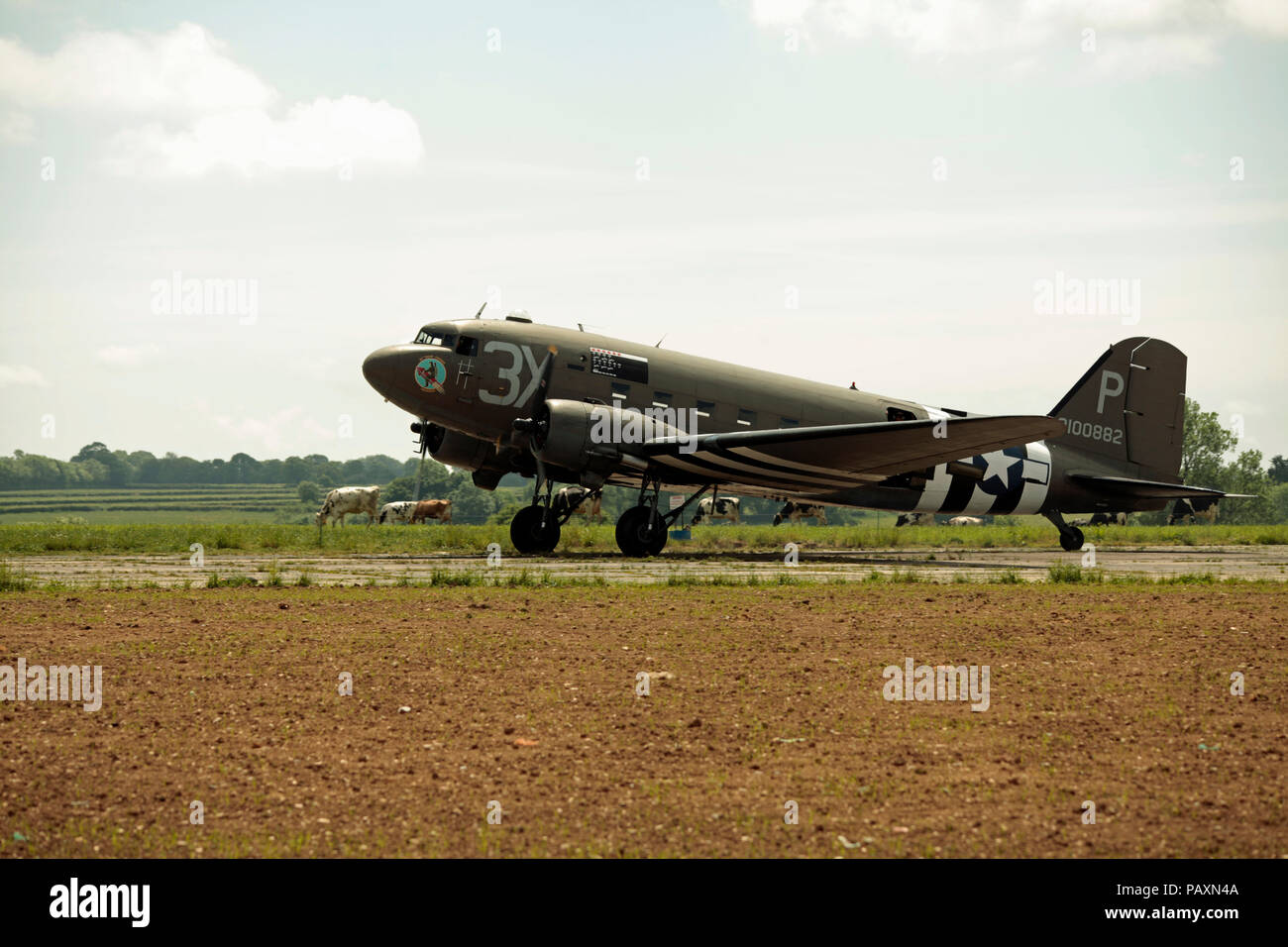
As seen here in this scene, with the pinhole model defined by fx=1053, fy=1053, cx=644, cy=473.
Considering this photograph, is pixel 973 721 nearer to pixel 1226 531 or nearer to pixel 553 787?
→ pixel 553 787

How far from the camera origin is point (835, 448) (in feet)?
79.4

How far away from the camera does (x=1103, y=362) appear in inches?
1243

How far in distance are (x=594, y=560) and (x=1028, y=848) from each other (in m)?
17.7

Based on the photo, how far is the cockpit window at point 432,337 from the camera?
23950mm

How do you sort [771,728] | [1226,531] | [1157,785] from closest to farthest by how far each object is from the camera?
[1157,785] → [771,728] → [1226,531]

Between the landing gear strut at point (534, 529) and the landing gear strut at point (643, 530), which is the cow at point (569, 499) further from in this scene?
the landing gear strut at point (643, 530)

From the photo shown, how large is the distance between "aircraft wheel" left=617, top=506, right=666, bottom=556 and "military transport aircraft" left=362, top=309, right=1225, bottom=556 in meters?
0.03

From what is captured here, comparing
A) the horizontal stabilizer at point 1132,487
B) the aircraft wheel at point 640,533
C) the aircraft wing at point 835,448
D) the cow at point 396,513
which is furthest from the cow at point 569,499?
the cow at point 396,513

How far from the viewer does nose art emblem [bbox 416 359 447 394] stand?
23.5 m

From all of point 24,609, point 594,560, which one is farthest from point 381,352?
point 24,609

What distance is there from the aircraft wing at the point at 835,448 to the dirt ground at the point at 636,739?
10435 millimetres

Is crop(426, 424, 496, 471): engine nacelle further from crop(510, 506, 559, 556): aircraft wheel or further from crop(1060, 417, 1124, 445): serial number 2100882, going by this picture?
crop(1060, 417, 1124, 445): serial number 2100882

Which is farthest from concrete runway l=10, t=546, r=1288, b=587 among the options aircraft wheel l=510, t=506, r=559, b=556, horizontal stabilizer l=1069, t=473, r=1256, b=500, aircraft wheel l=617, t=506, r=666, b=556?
horizontal stabilizer l=1069, t=473, r=1256, b=500
